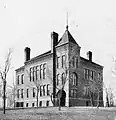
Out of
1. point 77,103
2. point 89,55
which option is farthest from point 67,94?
point 89,55

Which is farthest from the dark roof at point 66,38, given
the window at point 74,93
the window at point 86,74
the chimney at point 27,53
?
the chimney at point 27,53

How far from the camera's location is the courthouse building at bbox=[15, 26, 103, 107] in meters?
44.6

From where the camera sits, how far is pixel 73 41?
46.9 metres

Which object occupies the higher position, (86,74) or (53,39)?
(53,39)

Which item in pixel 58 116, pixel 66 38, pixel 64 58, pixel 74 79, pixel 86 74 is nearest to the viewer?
pixel 58 116

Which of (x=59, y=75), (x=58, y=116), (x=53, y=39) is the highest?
(x=53, y=39)

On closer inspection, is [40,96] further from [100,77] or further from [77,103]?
[100,77]

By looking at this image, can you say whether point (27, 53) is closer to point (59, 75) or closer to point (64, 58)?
point (59, 75)

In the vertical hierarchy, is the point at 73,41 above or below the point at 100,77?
above

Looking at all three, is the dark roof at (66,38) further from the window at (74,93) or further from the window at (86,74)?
the window at (74,93)

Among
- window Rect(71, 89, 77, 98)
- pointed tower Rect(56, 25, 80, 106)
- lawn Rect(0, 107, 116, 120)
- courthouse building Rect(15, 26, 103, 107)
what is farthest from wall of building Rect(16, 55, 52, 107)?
lawn Rect(0, 107, 116, 120)

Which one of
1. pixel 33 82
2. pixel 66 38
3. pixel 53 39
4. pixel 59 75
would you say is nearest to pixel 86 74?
pixel 59 75

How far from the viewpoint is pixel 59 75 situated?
46.2 metres

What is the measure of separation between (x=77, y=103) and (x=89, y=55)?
735 inches
